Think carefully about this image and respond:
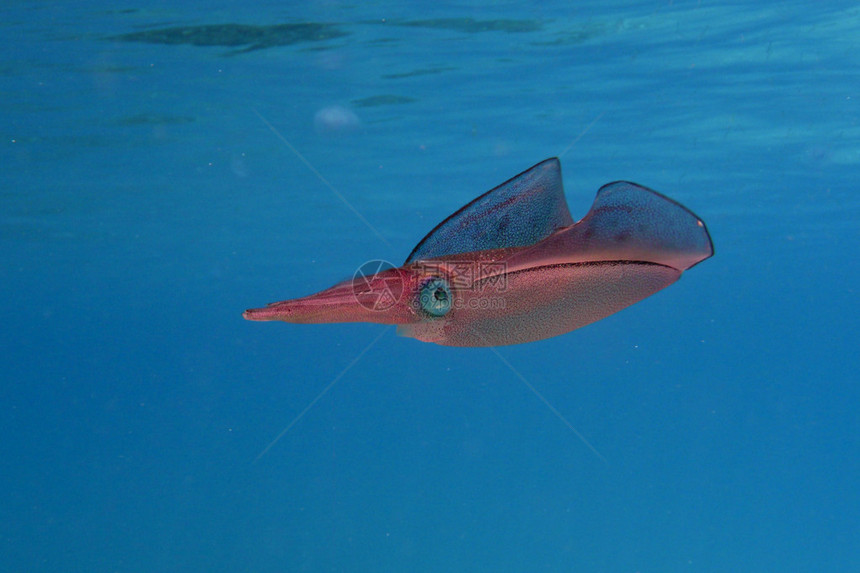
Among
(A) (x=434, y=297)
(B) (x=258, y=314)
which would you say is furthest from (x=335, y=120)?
(B) (x=258, y=314)

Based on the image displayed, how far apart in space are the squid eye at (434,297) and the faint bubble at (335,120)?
12.7 metres

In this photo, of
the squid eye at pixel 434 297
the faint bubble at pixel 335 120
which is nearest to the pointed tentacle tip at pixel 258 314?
the squid eye at pixel 434 297

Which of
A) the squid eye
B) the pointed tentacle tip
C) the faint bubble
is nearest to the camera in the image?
the pointed tentacle tip

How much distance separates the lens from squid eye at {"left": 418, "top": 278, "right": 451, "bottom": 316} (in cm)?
388

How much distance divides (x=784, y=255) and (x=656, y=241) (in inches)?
1315

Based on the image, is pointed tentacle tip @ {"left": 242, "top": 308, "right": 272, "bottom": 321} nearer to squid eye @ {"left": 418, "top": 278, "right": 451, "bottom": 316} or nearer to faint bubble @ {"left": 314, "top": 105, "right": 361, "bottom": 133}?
squid eye @ {"left": 418, "top": 278, "right": 451, "bottom": 316}

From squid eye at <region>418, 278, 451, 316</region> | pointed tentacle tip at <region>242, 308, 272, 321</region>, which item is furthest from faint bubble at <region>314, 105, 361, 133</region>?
pointed tentacle tip at <region>242, 308, 272, 321</region>

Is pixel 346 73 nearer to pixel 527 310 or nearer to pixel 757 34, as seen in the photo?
pixel 757 34

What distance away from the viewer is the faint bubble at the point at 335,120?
1582 cm

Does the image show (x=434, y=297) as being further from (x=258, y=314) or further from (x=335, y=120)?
(x=335, y=120)

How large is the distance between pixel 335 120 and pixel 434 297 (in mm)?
13396

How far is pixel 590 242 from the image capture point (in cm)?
372

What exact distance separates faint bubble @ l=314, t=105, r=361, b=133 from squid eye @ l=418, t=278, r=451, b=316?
1267 centimetres

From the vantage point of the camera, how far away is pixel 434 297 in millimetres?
3896
